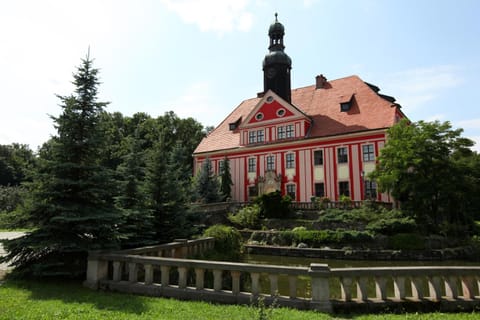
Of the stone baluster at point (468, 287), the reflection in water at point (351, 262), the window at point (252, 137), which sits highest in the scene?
the window at point (252, 137)

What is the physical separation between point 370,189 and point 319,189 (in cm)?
433

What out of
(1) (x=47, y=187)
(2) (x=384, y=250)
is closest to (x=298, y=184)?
(2) (x=384, y=250)

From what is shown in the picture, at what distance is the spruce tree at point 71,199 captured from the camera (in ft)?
26.5

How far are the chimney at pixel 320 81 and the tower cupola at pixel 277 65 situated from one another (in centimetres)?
327

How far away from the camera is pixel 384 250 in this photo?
17703mm

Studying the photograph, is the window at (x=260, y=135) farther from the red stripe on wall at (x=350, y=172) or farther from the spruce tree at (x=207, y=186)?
the red stripe on wall at (x=350, y=172)

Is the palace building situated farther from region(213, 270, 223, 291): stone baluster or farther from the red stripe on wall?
region(213, 270, 223, 291): stone baluster

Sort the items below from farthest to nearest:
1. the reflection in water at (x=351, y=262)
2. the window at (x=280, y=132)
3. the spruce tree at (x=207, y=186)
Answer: the window at (x=280, y=132)
the spruce tree at (x=207, y=186)
the reflection in water at (x=351, y=262)

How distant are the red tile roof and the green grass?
2267 centimetres

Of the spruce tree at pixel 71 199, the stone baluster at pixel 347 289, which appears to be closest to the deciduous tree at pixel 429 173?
the stone baluster at pixel 347 289

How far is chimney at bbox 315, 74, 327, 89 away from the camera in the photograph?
34.2 meters

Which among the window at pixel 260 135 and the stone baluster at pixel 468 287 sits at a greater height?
the window at pixel 260 135

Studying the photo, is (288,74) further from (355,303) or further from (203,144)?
(355,303)

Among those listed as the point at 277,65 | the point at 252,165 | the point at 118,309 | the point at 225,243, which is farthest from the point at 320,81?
the point at 118,309
